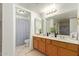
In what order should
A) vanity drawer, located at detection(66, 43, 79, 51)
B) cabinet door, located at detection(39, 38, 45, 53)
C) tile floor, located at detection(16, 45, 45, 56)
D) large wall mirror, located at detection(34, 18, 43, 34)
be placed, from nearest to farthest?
vanity drawer, located at detection(66, 43, 79, 51), tile floor, located at detection(16, 45, 45, 56), large wall mirror, located at detection(34, 18, 43, 34), cabinet door, located at detection(39, 38, 45, 53)

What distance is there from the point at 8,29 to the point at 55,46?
113 cm

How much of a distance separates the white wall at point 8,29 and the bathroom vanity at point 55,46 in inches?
20.1

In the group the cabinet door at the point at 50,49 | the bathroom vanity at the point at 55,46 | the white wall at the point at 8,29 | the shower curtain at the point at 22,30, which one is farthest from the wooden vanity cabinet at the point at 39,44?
the white wall at the point at 8,29

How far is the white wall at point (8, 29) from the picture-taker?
2117 millimetres

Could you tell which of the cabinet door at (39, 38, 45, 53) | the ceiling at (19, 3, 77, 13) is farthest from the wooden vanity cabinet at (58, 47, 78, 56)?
the ceiling at (19, 3, 77, 13)

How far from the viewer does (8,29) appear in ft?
7.03

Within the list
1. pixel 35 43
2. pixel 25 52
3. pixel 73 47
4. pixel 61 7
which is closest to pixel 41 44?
pixel 35 43

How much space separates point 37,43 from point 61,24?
712 mm

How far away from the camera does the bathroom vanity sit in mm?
2141

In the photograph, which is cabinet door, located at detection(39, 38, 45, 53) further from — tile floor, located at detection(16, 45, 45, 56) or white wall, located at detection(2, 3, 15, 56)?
white wall, located at detection(2, 3, 15, 56)

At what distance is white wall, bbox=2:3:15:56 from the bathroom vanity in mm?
511

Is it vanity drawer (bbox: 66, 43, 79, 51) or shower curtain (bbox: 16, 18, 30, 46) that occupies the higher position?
shower curtain (bbox: 16, 18, 30, 46)

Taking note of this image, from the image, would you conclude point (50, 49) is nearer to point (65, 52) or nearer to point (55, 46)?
point (55, 46)

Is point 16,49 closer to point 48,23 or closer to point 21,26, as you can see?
point 21,26
